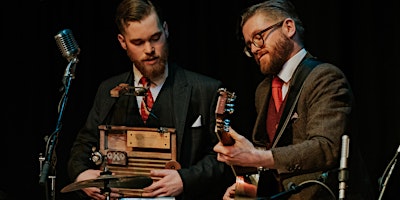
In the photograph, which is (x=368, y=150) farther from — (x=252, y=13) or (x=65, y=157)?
(x=65, y=157)

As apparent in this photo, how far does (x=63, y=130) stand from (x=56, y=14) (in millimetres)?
896

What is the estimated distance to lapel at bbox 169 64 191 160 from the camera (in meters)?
4.82

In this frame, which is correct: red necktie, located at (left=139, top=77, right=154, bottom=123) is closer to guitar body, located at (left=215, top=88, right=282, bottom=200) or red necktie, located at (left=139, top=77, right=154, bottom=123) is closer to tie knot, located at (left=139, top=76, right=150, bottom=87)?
tie knot, located at (left=139, top=76, right=150, bottom=87)

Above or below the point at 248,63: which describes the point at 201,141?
below

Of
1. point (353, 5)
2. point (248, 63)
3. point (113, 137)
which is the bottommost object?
point (113, 137)

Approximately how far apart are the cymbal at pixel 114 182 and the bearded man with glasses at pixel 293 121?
1.73 feet

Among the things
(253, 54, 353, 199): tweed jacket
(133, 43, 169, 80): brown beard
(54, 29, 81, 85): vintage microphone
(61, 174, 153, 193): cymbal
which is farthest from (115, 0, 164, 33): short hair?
(253, 54, 353, 199): tweed jacket

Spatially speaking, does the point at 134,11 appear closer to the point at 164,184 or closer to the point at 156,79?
the point at 156,79

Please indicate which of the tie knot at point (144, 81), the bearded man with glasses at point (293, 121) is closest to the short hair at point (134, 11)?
the tie knot at point (144, 81)

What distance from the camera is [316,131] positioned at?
154 inches

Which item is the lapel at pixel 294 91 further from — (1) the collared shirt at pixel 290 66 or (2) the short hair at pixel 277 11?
(2) the short hair at pixel 277 11

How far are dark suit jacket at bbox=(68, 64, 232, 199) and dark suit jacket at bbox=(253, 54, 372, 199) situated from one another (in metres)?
0.73

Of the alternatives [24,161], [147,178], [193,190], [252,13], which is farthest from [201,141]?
[24,161]

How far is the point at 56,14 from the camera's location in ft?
19.3
